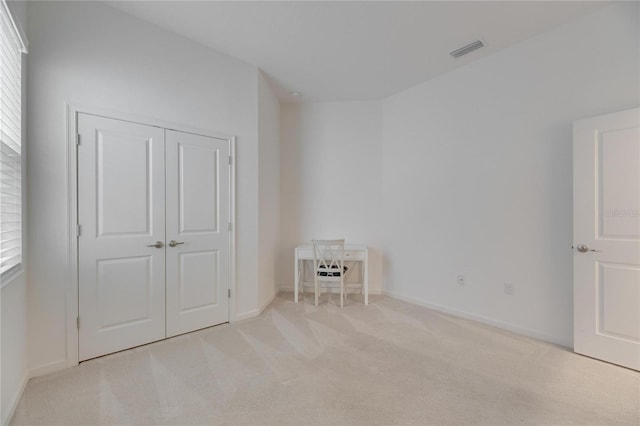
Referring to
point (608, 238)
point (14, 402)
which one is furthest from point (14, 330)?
point (608, 238)

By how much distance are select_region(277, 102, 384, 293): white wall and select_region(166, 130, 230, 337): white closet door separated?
1426 millimetres

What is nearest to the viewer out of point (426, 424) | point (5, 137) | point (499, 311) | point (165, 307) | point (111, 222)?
point (426, 424)

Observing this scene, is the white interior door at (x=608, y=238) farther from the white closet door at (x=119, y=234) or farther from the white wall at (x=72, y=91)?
the white closet door at (x=119, y=234)

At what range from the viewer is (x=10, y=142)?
1.83 m

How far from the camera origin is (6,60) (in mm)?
1741

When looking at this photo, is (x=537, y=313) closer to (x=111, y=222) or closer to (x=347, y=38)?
(x=347, y=38)

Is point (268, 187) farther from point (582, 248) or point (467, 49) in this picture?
point (582, 248)

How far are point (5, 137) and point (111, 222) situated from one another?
90 cm

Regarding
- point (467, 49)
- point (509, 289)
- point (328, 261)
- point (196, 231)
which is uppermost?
point (467, 49)

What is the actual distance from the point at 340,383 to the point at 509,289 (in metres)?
2.09

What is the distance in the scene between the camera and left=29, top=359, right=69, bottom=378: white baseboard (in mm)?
2115

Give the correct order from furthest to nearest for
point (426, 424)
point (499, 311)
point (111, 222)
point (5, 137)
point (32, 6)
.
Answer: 1. point (499, 311)
2. point (111, 222)
3. point (32, 6)
4. point (5, 137)
5. point (426, 424)

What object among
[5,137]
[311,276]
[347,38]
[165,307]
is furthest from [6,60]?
[311,276]

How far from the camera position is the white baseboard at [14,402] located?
165 cm
